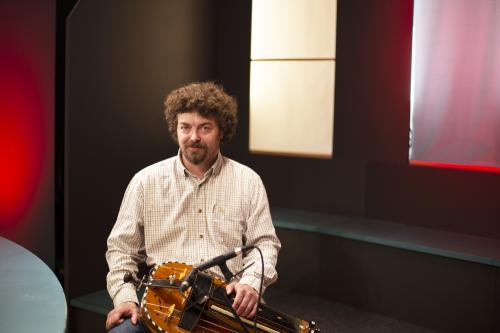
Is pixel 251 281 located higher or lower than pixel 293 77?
lower

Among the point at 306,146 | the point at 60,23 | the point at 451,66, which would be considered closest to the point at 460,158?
the point at 451,66

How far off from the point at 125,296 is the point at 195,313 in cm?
39

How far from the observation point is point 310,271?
3.91 m

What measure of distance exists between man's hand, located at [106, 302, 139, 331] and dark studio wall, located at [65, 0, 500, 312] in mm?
1247

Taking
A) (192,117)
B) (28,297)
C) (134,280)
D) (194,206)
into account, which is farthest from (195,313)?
(192,117)

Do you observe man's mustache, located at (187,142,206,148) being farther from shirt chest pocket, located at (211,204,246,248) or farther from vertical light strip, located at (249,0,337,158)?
vertical light strip, located at (249,0,337,158)

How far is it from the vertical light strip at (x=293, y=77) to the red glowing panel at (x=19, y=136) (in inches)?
63.6

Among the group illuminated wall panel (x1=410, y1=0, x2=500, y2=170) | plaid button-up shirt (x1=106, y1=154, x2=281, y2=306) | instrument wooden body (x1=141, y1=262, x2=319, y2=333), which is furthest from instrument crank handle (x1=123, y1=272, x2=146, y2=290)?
illuminated wall panel (x1=410, y1=0, x2=500, y2=170)

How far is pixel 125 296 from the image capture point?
2.29 meters

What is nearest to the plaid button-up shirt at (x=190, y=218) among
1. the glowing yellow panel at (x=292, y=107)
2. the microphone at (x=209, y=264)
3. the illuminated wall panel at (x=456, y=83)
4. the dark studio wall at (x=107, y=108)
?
the microphone at (x=209, y=264)

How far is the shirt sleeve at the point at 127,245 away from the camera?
2340 millimetres

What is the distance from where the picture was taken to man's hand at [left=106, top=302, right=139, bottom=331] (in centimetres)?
221

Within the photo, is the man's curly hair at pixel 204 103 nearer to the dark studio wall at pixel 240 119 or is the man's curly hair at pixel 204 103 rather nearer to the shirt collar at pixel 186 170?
the shirt collar at pixel 186 170

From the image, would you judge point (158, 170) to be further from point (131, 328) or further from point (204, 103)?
point (131, 328)
